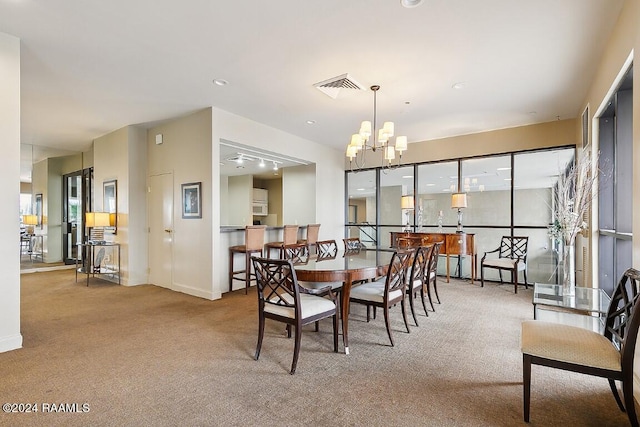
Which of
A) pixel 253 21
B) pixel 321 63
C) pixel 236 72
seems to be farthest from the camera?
pixel 236 72

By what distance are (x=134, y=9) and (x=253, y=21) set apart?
93 centimetres

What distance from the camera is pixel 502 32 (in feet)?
9.14

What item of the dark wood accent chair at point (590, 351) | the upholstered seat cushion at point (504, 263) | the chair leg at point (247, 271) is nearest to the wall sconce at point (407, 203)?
the upholstered seat cushion at point (504, 263)

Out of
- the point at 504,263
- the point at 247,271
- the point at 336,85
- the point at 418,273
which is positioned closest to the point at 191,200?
the point at 247,271

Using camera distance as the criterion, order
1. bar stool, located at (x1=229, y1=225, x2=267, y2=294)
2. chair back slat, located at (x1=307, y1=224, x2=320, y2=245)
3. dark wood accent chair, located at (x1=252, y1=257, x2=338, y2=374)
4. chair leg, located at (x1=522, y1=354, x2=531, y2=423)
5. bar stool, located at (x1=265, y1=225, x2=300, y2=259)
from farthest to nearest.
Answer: chair back slat, located at (x1=307, y1=224, x2=320, y2=245) < bar stool, located at (x1=265, y1=225, x2=300, y2=259) < bar stool, located at (x1=229, y1=225, x2=267, y2=294) < dark wood accent chair, located at (x1=252, y1=257, x2=338, y2=374) < chair leg, located at (x1=522, y1=354, x2=531, y2=423)

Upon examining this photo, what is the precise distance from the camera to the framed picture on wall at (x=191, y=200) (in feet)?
16.0

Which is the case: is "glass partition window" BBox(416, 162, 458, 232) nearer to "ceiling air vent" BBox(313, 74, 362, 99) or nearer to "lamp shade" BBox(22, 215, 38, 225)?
"ceiling air vent" BBox(313, 74, 362, 99)

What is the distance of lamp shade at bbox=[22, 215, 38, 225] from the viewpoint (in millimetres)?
7076

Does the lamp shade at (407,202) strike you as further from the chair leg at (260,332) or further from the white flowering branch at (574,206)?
the chair leg at (260,332)

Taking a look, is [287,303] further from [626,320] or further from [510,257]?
[510,257]

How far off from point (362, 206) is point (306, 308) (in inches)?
214

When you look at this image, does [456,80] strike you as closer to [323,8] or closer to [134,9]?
[323,8]

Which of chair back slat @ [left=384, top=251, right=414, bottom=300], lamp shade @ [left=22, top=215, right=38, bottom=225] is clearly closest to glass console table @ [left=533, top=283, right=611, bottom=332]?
chair back slat @ [left=384, top=251, right=414, bottom=300]

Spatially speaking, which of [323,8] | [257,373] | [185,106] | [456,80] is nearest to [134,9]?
[323,8]
